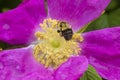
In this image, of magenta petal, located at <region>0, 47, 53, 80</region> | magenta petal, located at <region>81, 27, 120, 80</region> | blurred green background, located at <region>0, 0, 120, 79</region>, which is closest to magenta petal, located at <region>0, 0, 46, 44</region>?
magenta petal, located at <region>0, 47, 53, 80</region>

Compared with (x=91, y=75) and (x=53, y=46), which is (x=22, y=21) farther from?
(x=91, y=75)

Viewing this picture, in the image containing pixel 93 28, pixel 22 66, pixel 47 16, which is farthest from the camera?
pixel 93 28

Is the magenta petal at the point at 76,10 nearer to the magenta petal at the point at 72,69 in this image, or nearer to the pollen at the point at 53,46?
the pollen at the point at 53,46

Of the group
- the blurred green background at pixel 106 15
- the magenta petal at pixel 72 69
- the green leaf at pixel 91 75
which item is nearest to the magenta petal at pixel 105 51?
the green leaf at pixel 91 75

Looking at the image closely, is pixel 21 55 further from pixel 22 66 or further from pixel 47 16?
pixel 47 16

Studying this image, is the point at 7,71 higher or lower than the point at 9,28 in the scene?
lower

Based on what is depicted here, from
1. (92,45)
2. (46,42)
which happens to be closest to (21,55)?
(46,42)

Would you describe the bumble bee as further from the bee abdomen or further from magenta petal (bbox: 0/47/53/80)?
magenta petal (bbox: 0/47/53/80)
